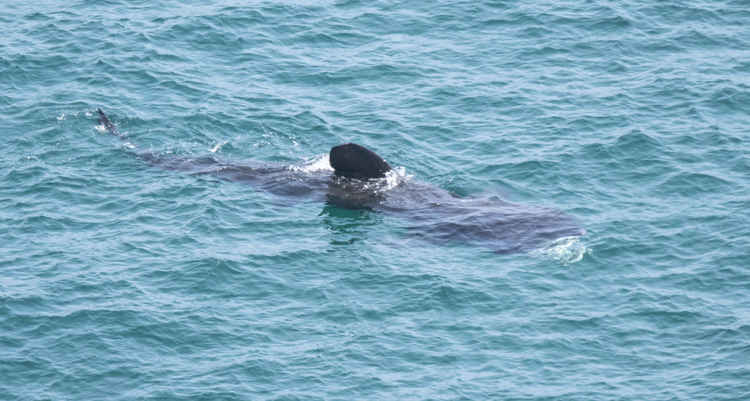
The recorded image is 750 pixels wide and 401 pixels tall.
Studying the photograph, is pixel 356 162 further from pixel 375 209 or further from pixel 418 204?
pixel 418 204

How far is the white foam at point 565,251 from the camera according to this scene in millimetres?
34500

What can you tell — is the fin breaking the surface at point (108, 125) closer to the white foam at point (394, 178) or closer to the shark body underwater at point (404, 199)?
the shark body underwater at point (404, 199)

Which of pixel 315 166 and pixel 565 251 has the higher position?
pixel 315 166

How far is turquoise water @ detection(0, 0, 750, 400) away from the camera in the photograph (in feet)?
97.3

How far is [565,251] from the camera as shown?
34844 millimetres

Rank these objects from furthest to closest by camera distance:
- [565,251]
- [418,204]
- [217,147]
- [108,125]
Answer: [108,125] → [217,147] → [418,204] → [565,251]

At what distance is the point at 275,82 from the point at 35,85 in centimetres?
882

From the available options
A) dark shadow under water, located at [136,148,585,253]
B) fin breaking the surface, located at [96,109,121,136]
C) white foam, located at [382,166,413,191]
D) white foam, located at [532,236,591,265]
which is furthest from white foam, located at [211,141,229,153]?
white foam, located at [532,236,591,265]

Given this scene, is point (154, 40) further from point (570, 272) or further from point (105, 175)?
point (570, 272)

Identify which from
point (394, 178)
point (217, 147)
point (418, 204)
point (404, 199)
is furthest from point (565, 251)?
point (217, 147)

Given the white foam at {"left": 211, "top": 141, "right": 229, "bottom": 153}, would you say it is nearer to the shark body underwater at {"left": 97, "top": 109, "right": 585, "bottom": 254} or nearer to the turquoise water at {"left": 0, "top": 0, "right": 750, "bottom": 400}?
the turquoise water at {"left": 0, "top": 0, "right": 750, "bottom": 400}

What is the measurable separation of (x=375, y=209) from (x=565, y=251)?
6133 mm

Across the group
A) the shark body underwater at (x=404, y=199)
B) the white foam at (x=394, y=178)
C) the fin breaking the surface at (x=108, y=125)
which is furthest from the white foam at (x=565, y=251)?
the fin breaking the surface at (x=108, y=125)

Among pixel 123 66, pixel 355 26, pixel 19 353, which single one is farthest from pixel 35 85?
pixel 19 353
